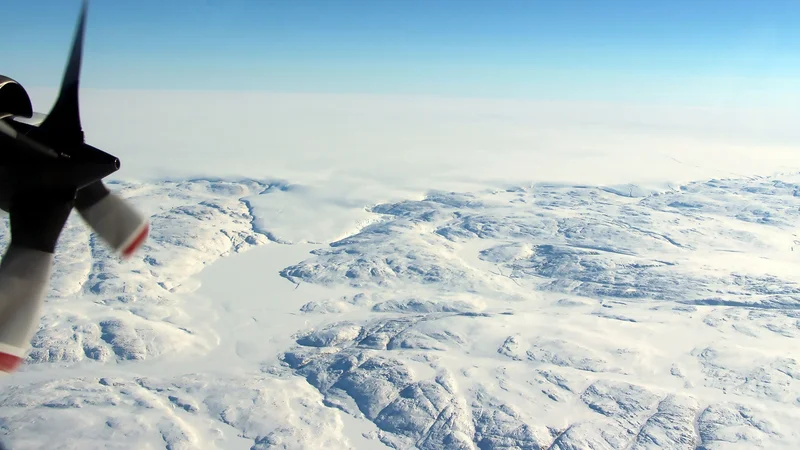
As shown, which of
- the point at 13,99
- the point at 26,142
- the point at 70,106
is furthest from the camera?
the point at 13,99

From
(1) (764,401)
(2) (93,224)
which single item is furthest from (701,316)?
(2) (93,224)

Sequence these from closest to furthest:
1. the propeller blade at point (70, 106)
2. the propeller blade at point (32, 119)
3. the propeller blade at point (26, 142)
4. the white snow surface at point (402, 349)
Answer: the propeller blade at point (26, 142) → the propeller blade at point (70, 106) → the propeller blade at point (32, 119) → the white snow surface at point (402, 349)

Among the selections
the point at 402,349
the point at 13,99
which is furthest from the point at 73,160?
the point at 402,349

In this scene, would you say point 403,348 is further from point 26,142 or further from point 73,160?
point 26,142

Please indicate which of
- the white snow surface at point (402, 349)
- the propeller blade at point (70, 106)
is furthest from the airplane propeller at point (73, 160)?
the white snow surface at point (402, 349)

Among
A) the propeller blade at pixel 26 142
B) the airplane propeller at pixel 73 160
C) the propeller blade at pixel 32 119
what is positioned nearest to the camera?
the propeller blade at pixel 26 142

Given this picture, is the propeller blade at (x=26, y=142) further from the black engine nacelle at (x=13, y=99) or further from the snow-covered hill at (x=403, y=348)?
the snow-covered hill at (x=403, y=348)
